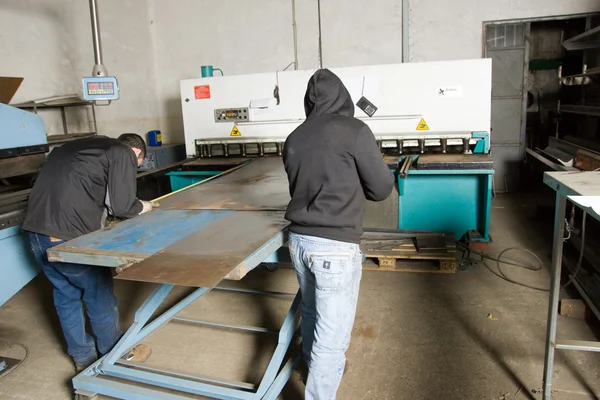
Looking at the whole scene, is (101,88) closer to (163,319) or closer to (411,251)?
(163,319)

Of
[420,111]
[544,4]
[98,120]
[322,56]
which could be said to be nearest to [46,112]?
[98,120]

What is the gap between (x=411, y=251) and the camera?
10.5 feet

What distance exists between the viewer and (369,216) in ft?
11.7

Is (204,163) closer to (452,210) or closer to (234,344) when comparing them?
(234,344)

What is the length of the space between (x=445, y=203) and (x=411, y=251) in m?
0.49

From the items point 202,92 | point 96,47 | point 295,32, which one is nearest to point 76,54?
point 202,92

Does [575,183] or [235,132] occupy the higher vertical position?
[235,132]

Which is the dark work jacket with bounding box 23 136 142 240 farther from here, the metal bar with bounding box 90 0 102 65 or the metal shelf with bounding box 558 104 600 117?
the metal shelf with bounding box 558 104 600 117

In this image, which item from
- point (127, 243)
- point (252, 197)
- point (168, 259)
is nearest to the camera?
point (168, 259)

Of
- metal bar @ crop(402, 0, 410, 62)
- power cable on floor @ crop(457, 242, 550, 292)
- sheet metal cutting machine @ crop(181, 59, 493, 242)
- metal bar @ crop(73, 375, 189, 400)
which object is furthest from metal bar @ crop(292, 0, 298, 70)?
metal bar @ crop(73, 375, 189, 400)

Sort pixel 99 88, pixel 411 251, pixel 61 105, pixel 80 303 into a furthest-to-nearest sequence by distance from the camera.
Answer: pixel 61 105 → pixel 411 251 → pixel 99 88 → pixel 80 303

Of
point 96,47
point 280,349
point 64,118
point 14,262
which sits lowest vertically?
point 280,349

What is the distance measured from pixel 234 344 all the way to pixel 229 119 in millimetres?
1896

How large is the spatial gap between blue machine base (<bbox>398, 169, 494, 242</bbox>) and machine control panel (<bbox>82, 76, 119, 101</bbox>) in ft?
6.56
